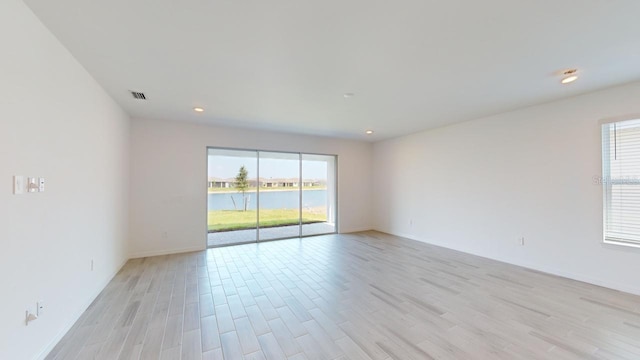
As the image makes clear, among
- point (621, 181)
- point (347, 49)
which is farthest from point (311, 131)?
point (621, 181)

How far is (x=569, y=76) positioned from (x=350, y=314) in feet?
11.6

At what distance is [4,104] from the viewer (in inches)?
57.4

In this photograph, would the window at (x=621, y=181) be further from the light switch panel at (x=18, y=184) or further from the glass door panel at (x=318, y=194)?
the light switch panel at (x=18, y=184)

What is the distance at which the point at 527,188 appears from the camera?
12.5ft

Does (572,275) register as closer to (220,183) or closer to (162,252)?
(220,183)

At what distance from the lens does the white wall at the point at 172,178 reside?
4410 mm

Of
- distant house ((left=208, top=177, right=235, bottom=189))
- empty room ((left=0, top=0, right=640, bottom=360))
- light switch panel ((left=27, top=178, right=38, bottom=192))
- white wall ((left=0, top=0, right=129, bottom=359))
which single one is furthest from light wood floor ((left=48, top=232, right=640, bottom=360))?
distant house ((left=208, top=177, right=235, bottom=189))

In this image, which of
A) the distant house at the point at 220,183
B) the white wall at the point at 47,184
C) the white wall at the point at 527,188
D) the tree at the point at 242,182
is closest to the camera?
the white wall at the point at 47,184

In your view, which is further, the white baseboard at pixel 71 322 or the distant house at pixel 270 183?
the distant house at pixel 270 183

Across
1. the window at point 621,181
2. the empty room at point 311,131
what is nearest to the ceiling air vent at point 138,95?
the empty room at point 311,131

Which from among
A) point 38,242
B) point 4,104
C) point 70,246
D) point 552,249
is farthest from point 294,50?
point 552,249

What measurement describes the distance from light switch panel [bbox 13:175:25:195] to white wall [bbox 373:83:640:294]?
18.6ft

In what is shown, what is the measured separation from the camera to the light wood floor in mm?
1936

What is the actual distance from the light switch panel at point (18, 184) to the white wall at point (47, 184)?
0.04m
